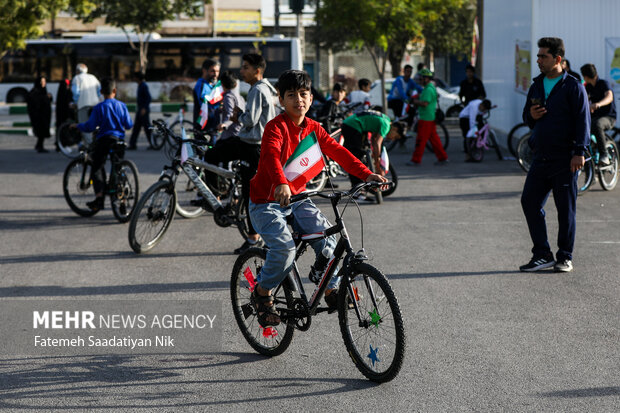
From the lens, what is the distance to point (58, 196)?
43.9 feet

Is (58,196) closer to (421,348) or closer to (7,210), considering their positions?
(7,210)

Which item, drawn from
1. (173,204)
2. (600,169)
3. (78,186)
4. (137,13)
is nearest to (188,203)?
(78,186)

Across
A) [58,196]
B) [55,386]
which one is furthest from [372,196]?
[55,386]

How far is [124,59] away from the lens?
3850 centimetres

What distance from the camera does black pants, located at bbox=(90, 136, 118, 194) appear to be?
10.9m

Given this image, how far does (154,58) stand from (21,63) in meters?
5.51

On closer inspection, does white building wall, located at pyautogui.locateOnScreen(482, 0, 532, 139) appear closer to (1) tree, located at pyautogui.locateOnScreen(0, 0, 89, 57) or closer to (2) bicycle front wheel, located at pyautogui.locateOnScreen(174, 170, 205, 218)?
(2) bicycle front wheel, located at pyautogui.locateOnScreen(174, 170, 205, 218)

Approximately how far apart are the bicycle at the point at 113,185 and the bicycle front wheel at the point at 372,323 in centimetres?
580

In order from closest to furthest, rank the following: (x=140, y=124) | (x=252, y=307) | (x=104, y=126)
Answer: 1. (x=252, y=307)
2. (x=104, y=126)
3. (x=140, y=124)

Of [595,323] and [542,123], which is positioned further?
[542,123]

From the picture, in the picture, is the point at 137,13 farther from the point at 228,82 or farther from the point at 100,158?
the point at 228,82

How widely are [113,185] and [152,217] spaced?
187cm

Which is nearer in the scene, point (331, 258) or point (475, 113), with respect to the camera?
point (331, 258)

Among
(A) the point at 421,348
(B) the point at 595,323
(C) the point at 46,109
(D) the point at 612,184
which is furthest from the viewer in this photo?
(C) the point at 46,109
